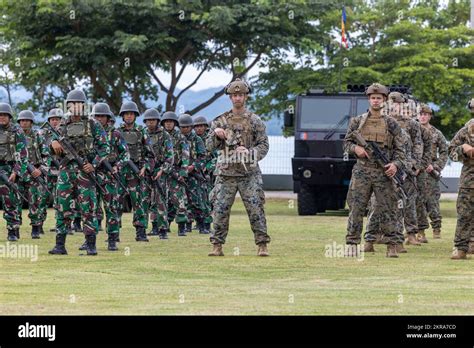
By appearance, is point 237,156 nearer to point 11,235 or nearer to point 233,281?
point 233,281

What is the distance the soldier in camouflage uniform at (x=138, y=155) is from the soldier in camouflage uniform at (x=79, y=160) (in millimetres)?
3226

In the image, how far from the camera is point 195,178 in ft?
82.0

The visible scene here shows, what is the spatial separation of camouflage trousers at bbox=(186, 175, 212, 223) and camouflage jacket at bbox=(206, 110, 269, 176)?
22.5 ft

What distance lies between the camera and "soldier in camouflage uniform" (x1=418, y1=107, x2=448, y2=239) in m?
22.5

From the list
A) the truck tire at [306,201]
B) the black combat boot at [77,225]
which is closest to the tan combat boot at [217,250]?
the black combat boot at [77,225]

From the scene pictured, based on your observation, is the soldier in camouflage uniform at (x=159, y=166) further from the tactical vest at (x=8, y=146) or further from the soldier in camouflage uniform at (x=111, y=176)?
the tactical vest at (x=8, y=146)

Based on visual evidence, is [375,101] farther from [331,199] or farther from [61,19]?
[61,19]

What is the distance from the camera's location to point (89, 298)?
43.5 feet

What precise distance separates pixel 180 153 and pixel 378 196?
6.11 m

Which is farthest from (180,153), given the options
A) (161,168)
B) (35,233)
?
(35,233)

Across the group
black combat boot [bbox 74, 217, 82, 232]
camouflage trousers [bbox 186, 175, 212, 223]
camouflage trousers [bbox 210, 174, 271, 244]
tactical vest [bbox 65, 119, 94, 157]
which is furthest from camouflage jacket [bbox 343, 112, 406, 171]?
black combat boot [bbox 74, 217, 82, 232]

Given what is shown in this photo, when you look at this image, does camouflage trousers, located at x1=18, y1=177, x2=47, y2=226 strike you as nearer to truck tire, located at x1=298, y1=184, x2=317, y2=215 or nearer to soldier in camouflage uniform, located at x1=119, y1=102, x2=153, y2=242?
soldier in camouflage uniform, located at x1=119, y1=102, x2=153, y2=242
